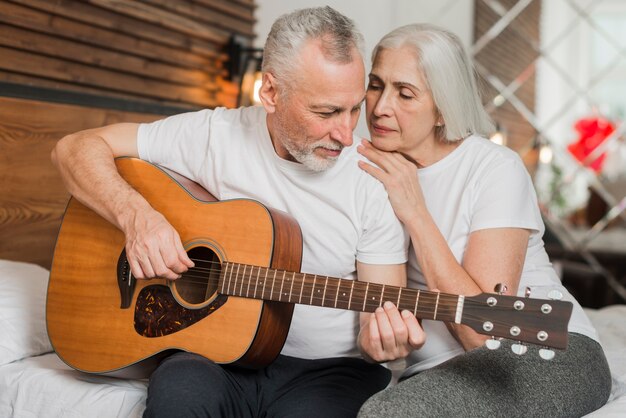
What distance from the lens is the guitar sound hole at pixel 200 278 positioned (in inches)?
72.9

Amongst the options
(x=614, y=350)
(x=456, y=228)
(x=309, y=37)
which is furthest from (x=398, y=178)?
(x=614, y=350)

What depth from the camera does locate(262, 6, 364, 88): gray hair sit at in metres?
1.88

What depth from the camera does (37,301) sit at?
7.63 feet

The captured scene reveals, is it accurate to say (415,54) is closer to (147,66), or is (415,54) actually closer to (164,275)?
(164,275)

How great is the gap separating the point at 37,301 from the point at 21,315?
2.9 inches

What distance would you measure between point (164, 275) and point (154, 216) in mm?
162

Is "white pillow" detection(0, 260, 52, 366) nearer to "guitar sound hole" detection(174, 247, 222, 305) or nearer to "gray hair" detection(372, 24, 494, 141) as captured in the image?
"guitar sound hole" detection(174, 247, 222, 305)

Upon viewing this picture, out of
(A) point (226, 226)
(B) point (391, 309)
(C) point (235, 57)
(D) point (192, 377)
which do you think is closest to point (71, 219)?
(A) point (226, 226)

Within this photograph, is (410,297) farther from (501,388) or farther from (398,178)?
(398,178)

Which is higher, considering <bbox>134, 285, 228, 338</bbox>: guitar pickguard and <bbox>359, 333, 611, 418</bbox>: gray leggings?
<bbox>359, 333, 611, 418</bbox>: gray leggings

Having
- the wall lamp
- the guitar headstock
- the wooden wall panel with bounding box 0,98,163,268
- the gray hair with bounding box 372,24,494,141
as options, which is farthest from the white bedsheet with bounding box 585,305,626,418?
the wooden wall panel with bounding box 0,98,163,268

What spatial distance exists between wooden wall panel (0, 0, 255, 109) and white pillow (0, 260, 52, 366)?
72 cm

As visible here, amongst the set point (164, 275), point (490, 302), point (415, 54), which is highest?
point (415, 54)

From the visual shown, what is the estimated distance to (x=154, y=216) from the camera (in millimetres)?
1920
